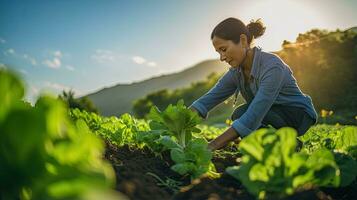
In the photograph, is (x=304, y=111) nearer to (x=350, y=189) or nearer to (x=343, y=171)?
(x=350, y=189)

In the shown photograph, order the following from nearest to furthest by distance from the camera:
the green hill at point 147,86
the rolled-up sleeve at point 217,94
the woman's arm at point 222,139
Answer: the woman's arm at point 222,139, the rolled-up sleeve at point 217,94, the green hill at point 147,86

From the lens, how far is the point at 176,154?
116 inches

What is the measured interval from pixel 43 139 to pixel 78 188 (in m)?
0.21

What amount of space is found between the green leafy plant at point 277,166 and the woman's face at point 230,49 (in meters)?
1.99

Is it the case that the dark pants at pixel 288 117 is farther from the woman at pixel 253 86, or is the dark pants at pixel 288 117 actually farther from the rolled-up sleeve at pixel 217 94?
the rolled-up sleeve at pixel 217 94

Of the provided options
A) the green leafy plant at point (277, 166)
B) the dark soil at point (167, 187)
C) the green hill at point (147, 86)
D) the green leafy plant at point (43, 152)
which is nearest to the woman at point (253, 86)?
the dark soil at point (167, 187)

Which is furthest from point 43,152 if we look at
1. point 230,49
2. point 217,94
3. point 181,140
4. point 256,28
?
point 217,94

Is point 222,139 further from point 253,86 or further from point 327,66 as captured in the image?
point 327,66

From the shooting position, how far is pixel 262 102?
375 cm

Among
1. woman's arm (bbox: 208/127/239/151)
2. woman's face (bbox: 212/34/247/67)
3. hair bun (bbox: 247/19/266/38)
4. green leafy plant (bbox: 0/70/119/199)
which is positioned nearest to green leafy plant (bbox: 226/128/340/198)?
green leafy plant (bbox: 0/70/119/199)

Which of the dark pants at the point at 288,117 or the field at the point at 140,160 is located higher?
the field at the point at 140,160

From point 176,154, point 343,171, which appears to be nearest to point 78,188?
point 176,154

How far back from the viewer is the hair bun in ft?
14.6

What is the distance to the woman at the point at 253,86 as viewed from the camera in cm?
370
